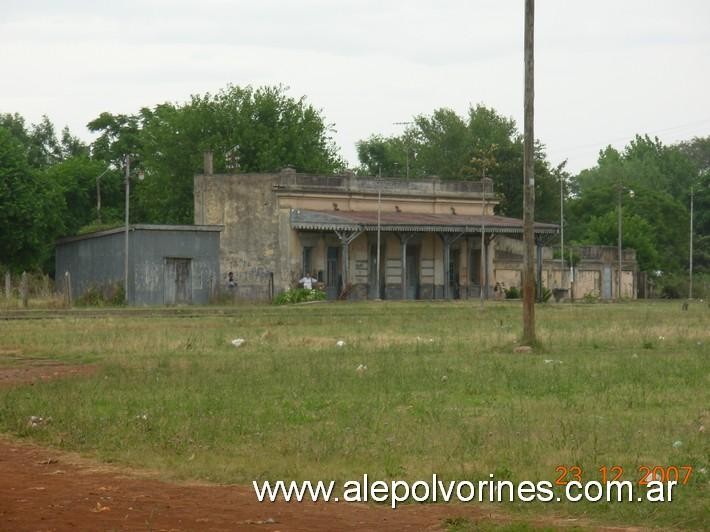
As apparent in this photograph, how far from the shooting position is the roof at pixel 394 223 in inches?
2376

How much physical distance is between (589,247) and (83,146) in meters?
49.0

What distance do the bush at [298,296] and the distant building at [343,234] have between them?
92.8 inches

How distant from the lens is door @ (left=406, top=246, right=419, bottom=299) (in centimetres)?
6738

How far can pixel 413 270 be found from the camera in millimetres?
67750

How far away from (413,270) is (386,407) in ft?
168

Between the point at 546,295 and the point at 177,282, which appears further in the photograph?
the point at 546,295

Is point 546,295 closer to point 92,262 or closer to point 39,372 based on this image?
point 92,262

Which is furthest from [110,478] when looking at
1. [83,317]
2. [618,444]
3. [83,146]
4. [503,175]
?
[83,146]

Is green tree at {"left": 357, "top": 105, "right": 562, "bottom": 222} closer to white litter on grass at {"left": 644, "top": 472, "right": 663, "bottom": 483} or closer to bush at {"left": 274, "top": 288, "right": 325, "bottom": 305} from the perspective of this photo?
bush at {"left": 274, "top": 288, "right": 325, "bottom": 305}

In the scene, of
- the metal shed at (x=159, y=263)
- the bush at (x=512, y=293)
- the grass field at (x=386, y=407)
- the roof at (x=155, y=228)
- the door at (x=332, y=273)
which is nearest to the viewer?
the grass field at (x=386, y=407)

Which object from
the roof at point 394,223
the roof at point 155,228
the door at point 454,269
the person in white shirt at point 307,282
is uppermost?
the roof at point 394,223

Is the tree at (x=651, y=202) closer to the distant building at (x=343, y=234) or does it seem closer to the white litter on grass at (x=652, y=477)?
the distant building at (x=343, y=234)
